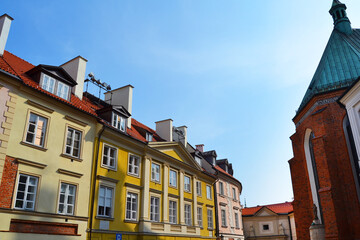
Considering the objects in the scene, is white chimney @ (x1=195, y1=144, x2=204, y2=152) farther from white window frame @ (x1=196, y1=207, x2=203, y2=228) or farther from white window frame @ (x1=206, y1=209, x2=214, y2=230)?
white window frame @ (x1=196, y1=207, x2=203, y2=228)

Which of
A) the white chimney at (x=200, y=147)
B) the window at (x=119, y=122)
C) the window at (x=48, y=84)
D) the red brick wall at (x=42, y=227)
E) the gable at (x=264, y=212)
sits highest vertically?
the white chimney at (x=200, y=147)

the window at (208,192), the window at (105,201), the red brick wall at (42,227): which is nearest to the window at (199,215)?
the window at (208,192)

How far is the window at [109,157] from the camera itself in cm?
1938

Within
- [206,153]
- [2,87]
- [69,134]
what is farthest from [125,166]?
[206,153]

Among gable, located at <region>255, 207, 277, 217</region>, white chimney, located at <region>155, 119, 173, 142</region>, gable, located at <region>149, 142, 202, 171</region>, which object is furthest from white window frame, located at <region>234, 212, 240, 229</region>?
gable, located at <region>255, 207, 277, 217</region>

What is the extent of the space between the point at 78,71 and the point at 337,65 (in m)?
19.3

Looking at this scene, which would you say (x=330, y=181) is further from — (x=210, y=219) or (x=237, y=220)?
(x=237, y=220)

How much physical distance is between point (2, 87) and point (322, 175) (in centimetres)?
1889

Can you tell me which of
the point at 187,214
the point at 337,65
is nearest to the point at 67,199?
the point at 187,214

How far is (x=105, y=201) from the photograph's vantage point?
18531 mm

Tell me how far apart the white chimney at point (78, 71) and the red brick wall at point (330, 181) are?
16142mm

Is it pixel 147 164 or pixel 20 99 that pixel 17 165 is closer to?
pixel 20 99

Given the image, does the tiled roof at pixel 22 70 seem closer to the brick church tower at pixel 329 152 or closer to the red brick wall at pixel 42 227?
the red brick wall at pixel 42 227

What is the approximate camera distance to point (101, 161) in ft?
61.6
